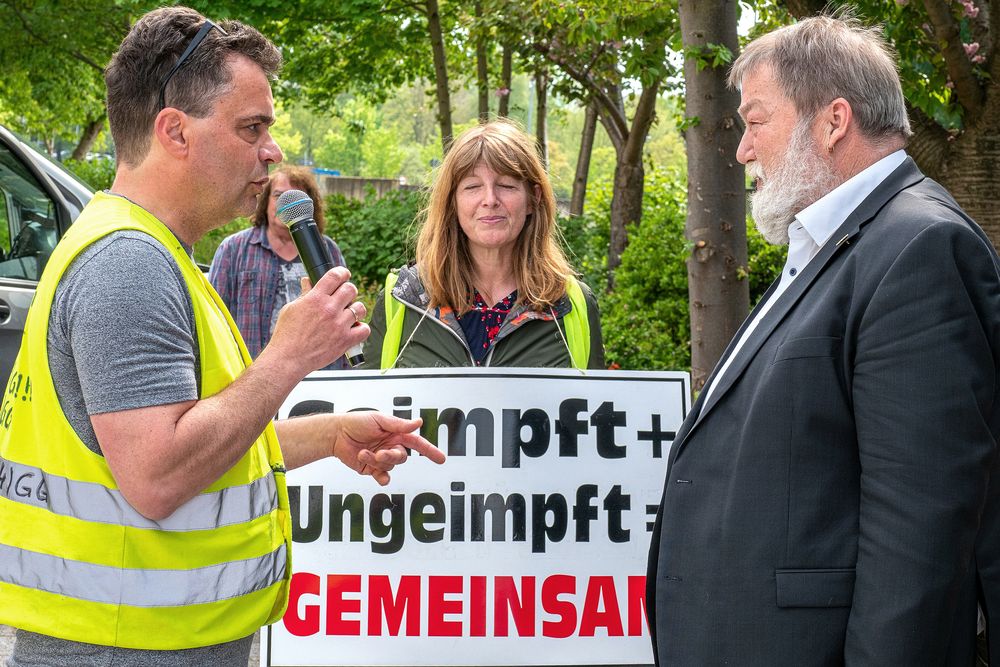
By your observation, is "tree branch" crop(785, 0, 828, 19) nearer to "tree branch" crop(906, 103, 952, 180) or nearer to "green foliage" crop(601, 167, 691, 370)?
"tree branch" crop(906, 103, 952, 180)

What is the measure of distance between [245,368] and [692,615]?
1.07 metres

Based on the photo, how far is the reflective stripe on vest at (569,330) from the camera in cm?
348

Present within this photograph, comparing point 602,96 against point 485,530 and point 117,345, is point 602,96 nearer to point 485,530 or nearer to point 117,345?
point 485,530

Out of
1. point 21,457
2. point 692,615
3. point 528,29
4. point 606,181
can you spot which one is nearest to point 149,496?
point 21,457

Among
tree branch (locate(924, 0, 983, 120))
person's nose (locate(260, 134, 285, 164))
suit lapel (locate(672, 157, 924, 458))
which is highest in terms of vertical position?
tree branch (locate(924, 0, 983, 120))

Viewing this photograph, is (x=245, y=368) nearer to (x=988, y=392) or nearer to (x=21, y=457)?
(x=21, y=457)

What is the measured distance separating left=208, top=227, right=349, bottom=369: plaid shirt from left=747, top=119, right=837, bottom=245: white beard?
11.2ft

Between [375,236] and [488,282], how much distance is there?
886cm

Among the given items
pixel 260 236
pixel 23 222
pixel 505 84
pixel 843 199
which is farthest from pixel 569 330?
pixel 505 84

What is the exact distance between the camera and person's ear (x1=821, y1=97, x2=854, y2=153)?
230cm

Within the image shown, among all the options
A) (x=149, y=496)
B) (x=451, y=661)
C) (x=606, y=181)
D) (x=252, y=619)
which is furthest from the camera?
(x=606, y=181)

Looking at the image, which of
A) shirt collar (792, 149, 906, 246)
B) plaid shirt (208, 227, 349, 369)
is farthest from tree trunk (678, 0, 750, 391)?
shirt collar (792, 149, 906, 246)

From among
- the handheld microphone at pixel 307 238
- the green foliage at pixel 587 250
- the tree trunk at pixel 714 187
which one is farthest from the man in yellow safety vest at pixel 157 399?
the green foliage at pixel 587 250

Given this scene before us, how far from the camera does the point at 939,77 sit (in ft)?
15.6
